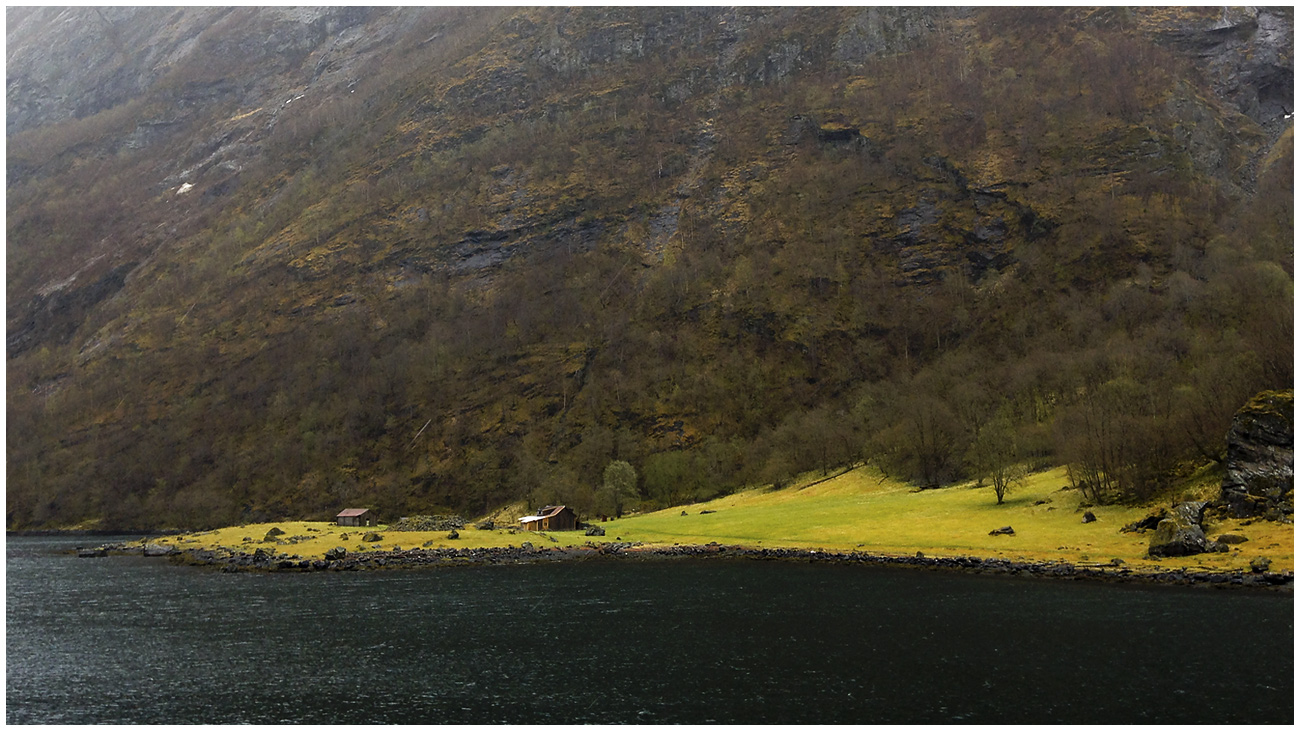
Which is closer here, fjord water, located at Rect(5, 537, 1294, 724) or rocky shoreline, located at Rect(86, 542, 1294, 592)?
fjord water, located at Rect(5, 537, 1294, 724)

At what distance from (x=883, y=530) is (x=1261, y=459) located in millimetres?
31964

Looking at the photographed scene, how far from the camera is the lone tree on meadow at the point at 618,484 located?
13838 cm

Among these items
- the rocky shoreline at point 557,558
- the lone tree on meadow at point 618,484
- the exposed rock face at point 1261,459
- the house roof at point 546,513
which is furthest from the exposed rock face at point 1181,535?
the lone tree on meadow at point 618,484

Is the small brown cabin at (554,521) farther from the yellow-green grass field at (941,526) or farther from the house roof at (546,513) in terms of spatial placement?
the yellow-green grass field at (941,526)

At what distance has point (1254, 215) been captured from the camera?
16450cm

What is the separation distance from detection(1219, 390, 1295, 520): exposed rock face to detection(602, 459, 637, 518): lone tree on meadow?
8676 cm

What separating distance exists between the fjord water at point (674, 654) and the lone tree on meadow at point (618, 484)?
6698 centimetres

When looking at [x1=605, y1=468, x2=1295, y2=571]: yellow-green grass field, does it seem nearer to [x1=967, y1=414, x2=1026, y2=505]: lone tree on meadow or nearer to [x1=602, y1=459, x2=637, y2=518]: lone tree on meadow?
[x1=967, y1=414, x2=1026, y2=505]: lone tree on meadow

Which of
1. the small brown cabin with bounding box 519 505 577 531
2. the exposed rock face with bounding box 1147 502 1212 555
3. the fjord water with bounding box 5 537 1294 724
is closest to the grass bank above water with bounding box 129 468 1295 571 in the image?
the exposed rock face with bounding box 1147 502 1212 555

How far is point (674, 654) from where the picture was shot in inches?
1746

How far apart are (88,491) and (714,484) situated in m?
141

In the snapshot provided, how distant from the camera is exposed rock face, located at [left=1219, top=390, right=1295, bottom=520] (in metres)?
64.9

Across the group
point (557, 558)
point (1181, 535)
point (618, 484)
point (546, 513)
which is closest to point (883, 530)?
point (1181, 535)

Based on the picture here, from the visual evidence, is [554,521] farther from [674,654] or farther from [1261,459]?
[1261,459]
